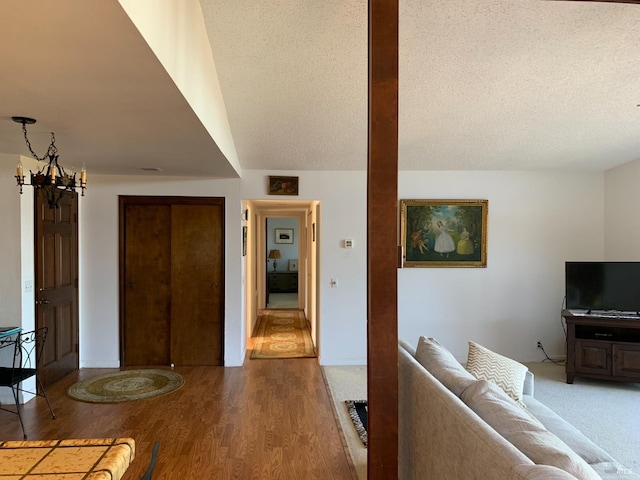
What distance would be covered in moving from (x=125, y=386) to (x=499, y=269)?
451 cm

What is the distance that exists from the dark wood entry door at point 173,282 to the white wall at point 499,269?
1.39 m

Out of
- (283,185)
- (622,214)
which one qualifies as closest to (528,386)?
(622,214)

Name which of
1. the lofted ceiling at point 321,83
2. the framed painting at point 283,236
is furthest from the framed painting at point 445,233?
the framed painting at point 283,236

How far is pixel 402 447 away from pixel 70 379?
382cm

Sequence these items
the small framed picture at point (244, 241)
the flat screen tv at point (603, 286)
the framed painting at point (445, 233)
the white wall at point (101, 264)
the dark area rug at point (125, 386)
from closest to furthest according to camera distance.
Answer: the dark area rug at point (125, 386) → the flat screen tv at point (603, 286) → the white wall at point (101, 264) → the framed painting at point (445, 233) → the small framed picture at point (244, 241)

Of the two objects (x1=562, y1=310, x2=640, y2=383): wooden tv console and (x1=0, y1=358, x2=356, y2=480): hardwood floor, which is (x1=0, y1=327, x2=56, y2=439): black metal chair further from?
(x1=562, y1=310, x2=640, y2=383): wooden tv console

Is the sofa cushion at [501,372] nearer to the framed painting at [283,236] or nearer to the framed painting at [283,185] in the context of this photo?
the framed painting at [283,185]

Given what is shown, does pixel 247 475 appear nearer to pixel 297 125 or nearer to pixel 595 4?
pixel 297 125

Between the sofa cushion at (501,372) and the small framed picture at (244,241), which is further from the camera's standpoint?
the small framed picture at (244,241)

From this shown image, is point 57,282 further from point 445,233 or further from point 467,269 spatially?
point 467,269

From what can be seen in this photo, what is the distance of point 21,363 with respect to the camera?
3.45 metres

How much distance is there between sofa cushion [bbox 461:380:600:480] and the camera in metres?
1.28

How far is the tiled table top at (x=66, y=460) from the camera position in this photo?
1269 mm

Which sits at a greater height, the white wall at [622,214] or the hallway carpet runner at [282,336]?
the white wall at [622,214]
